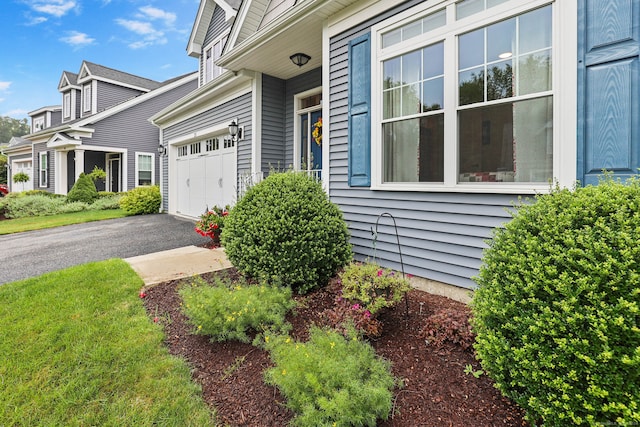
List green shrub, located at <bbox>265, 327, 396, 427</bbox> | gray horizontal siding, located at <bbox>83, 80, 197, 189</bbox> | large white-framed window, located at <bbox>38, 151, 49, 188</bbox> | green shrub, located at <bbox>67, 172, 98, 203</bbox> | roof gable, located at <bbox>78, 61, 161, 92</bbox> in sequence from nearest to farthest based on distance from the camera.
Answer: green shrub, located at <bbox>265, 327, 396, 427</bbox> → green shrub, located at <bbox>67, 172, 98, 203</bbox> → gray horizontal siding, located at <bbox>83, 80, 197, 189</bbox> → roof gable, located at <bbox>78, 61, 161, 92</bbox> → large white-framed window, located at <bbox>38, 151, 49, 188</bbox>

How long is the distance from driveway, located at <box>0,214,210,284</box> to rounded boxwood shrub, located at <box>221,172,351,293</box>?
3072 millimetres

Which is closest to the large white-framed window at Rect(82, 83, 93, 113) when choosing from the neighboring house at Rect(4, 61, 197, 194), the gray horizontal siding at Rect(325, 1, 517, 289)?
the neighboring house at Rect(4, 61, 197, 194)

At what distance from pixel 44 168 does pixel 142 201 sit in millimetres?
11366

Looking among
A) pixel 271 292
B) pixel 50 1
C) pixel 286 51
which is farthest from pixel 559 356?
pixel 50 1

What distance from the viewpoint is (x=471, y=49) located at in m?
3.27

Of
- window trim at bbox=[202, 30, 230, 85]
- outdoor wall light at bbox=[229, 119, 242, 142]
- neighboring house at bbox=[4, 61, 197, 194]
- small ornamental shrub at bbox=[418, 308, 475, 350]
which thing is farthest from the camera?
neighboring house at bbox=[4, 61, 197, 194]

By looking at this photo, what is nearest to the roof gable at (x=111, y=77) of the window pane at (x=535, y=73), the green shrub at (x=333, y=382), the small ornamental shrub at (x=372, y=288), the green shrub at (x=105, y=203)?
the green shrub at (x=105, y=203)

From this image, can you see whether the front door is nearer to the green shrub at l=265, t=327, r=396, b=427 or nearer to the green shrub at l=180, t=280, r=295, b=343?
the green shrub at l=180, t=280, r=295, b=343

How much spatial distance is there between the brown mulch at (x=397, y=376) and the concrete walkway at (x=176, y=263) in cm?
109

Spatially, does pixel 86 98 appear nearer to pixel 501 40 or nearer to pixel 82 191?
pixel 82 191

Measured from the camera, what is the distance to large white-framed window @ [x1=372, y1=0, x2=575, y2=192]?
2832mm

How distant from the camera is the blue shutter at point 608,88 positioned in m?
2.40

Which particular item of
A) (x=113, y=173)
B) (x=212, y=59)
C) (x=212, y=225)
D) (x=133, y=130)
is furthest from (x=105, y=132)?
(x=212, y=225)

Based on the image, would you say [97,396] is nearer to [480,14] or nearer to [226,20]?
[480,14]
